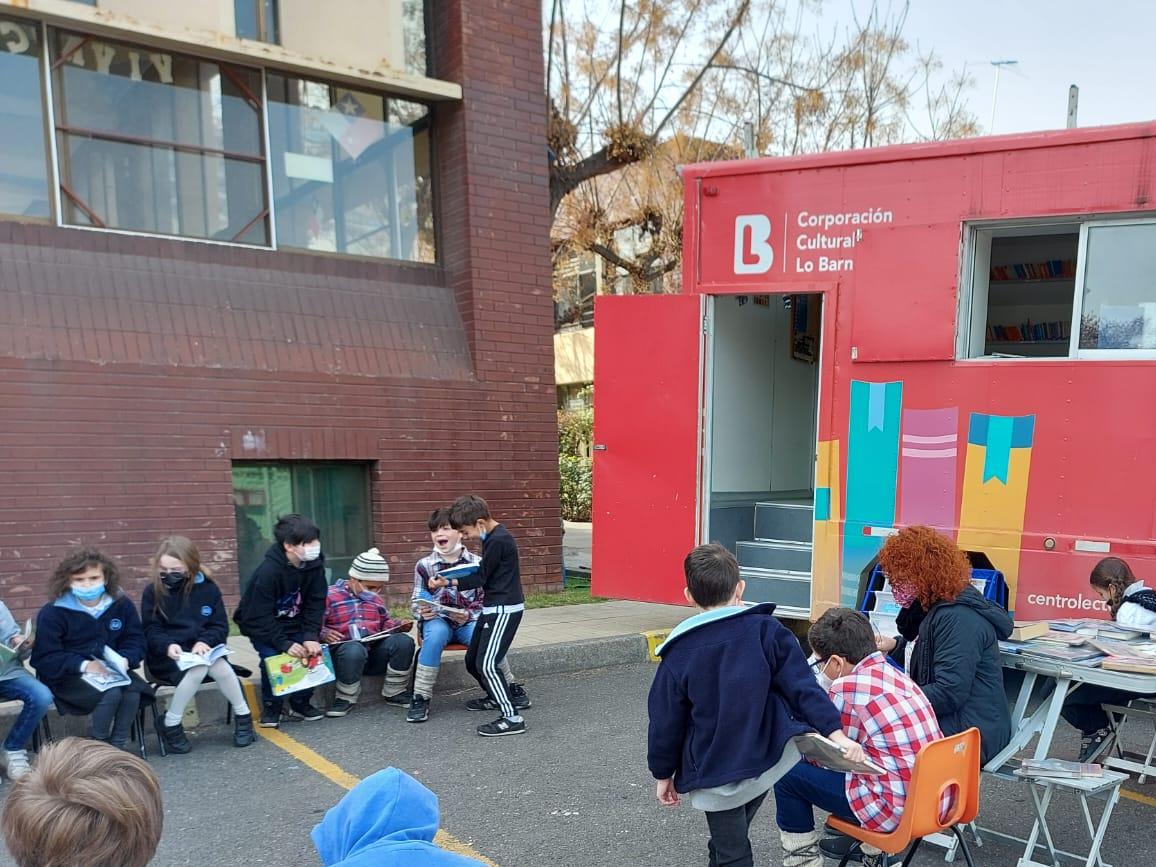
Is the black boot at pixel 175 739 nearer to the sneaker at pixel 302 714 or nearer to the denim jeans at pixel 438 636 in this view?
the sneaker at pixel 302 714

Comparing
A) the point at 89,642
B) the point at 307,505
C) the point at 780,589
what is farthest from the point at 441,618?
the point at 307,505

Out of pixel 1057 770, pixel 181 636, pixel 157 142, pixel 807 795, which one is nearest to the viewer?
pixel 807 795

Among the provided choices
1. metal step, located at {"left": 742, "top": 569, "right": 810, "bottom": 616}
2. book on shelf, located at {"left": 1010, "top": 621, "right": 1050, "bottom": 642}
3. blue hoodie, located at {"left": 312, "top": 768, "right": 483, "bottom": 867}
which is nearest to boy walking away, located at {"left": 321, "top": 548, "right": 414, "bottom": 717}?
metal step, located at {"left": 742, "top": 569, "right": 810, "bottom": 616}

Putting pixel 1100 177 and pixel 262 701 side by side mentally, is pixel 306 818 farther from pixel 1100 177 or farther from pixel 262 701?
pixel 1100 177

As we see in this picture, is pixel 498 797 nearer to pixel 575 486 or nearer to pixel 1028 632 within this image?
pixel 1028 632

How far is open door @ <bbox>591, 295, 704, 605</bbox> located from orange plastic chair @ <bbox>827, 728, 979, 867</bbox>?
3.80 m


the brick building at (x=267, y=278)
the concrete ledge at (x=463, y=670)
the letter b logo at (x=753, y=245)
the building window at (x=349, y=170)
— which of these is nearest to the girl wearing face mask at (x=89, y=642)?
the concrete ledge at (x=463, y=670)

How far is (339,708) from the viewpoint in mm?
5613

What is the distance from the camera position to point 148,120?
7551mm

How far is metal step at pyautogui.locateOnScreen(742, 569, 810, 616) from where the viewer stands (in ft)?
21.7

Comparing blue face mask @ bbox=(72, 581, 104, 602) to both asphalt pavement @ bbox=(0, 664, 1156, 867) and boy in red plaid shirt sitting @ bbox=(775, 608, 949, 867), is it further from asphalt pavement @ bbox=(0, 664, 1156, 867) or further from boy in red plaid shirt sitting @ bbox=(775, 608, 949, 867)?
boy in red plaid shirt sitting @ bbox=(775, 608, 949, 867)

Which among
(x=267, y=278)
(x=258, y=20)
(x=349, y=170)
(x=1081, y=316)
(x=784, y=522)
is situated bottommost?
(x=784, y=522)

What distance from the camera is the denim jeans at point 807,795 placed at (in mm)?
3047

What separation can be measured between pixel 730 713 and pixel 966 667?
1.12m
